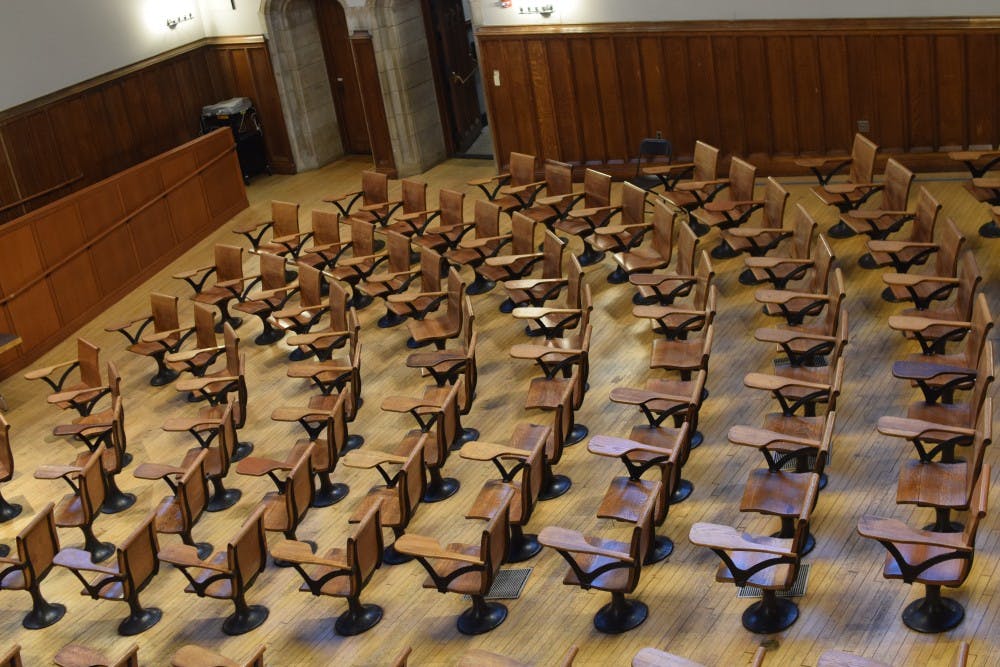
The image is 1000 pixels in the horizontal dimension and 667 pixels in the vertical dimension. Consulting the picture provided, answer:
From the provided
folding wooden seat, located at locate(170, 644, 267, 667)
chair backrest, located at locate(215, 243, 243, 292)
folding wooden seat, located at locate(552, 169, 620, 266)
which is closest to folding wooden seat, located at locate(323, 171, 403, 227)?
chair backrest, located at locate(215, 243, 243, 292)

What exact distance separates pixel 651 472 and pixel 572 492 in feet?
1.67

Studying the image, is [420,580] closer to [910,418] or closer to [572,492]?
[572,492]

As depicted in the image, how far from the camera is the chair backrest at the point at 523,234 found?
9242mm

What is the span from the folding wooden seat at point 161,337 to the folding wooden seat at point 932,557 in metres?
5.73

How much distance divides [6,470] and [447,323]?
10.2 ft

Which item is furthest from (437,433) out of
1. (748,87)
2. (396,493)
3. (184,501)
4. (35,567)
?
(748,87)

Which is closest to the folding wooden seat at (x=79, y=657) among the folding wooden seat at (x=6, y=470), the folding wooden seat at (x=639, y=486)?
the folding wooden seat at (x=6, y=470)

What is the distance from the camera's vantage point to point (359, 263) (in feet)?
32.8

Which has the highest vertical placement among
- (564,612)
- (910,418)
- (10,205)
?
(10,205)

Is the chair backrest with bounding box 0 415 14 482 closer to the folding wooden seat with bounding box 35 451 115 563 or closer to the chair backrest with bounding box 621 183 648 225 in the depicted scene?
the folding wooden seat with bounding box 35 451 115 563

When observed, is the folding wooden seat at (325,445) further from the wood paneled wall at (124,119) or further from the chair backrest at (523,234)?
the wood paneled wall at (124,119)

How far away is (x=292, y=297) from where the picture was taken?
1070cm

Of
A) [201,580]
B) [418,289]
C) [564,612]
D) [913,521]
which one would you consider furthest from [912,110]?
[201,580]

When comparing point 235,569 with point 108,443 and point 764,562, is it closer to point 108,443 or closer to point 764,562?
point 764,562
